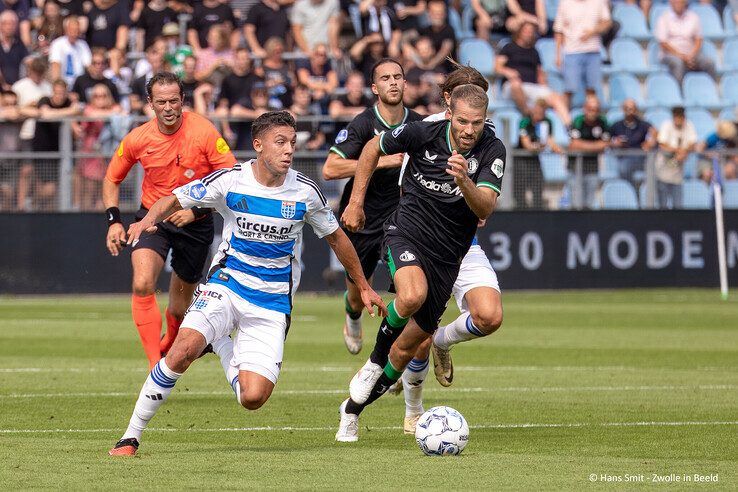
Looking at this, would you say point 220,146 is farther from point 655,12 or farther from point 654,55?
point 655,12

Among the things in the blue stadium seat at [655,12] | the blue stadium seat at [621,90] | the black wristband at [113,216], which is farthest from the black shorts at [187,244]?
the blue stadium seat at [655,12]

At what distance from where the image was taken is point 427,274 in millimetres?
8930

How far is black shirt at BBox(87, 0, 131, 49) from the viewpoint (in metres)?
23.3

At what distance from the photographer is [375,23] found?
80.1ft

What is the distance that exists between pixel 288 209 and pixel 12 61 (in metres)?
15.6

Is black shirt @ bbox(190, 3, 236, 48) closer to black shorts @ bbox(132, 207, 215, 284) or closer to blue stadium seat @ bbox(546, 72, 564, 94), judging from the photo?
blue stadium seat @ bbox(546, 72, 564, 94)

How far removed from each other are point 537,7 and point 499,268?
19.2 feet

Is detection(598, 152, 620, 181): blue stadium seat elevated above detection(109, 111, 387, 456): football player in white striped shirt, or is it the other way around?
detection(598, 152, 620, 181): blue stadium seat

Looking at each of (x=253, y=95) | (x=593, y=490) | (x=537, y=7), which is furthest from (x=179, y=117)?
(x=537, y=7)

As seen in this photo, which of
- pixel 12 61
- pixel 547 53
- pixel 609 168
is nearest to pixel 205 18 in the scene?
pixel 12 61

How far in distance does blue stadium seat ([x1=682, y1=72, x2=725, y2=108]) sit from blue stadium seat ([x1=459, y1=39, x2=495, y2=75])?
403cm

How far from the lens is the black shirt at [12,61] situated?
74.3ft

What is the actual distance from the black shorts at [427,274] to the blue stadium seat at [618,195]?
47.5ft

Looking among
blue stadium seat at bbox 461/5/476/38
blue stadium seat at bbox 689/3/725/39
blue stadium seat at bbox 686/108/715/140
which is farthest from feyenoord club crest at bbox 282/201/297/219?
blue stadium seat at bbox 689/3/725/39
